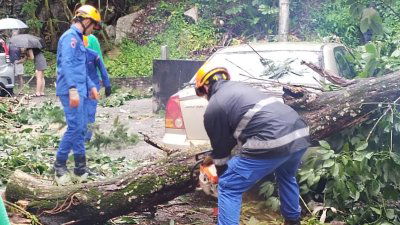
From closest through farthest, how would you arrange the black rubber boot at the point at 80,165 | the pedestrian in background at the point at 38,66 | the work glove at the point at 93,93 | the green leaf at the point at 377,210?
the green leaf at the point at 377,210 → the black rubber boot at the point at 80,165 → the work glove at the point at 93,93 → the pedestrian in background at the point at 38,66

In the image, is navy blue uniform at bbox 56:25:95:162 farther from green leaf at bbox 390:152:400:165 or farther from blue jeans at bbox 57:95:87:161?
green leaf at bbox 390:152:400:165

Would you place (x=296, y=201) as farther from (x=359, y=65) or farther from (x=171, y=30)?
(x=171, y=30)

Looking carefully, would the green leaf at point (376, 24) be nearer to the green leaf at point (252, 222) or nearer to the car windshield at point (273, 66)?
the car windshield at point (273, 66)

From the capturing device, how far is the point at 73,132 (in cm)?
549

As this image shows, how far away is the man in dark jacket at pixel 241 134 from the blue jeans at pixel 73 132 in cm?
186

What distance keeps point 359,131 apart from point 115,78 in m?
11.2

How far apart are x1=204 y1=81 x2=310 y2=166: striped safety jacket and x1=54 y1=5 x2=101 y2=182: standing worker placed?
2003mm

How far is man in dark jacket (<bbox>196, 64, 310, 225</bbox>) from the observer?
388 cm

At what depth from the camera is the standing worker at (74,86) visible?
215 inches

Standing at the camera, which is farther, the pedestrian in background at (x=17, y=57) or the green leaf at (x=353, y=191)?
the pedestrian in background at (x=17, y=57)

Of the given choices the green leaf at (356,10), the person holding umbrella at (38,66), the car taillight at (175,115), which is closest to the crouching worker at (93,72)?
the car taillight at (175,115)

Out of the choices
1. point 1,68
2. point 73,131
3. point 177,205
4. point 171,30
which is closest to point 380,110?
point 177,205

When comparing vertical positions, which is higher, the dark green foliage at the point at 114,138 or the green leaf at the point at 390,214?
the green leaf at the point at 390,214

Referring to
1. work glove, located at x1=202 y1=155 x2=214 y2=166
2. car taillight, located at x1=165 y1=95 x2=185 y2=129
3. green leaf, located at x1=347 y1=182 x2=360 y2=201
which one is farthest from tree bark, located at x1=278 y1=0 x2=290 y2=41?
work glove, located at x1=202 y1=155 x2=214 y2=166
